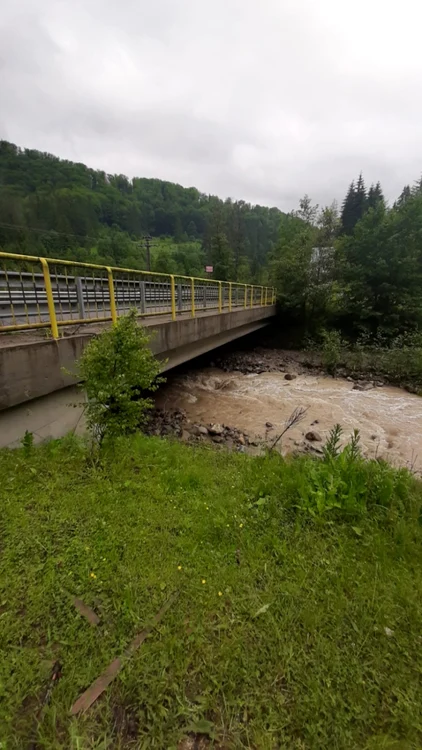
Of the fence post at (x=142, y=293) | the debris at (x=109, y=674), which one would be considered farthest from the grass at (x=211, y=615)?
the fence post at (x=142, y=293)

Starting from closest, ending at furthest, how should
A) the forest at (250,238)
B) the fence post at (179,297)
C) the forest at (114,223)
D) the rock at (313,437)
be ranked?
the rock at (313,437) → the fence post at (179,297) → the forest at (250,238) → the forest at (114,223)

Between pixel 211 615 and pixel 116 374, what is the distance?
2.89 meters

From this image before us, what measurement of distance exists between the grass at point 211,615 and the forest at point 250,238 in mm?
16388

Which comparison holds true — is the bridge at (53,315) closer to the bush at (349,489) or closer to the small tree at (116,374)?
the small tree at (116,374)

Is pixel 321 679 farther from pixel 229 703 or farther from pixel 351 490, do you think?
pixel 351 490

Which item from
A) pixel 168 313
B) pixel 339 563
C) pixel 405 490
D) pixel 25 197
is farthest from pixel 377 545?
pixel 25 197

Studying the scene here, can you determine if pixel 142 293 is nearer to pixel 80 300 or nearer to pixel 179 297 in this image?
pixel 80 300

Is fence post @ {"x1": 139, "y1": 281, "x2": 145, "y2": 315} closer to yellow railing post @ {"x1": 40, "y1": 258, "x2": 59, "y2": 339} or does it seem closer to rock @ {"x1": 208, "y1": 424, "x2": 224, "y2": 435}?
yellow railing post @ {"x1": 40, "y1": 258, "x2": 59, "y2": 339}

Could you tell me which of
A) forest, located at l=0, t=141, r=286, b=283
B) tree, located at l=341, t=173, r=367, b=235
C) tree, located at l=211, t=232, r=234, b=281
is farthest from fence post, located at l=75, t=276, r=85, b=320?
tree, located at l=341, t=173, r=367, b=235

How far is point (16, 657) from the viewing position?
5.86ft

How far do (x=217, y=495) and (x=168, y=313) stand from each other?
649 cm

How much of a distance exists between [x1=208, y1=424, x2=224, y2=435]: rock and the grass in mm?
4283

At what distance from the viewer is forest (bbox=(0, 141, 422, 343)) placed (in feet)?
57.5

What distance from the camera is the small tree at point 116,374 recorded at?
393cm
